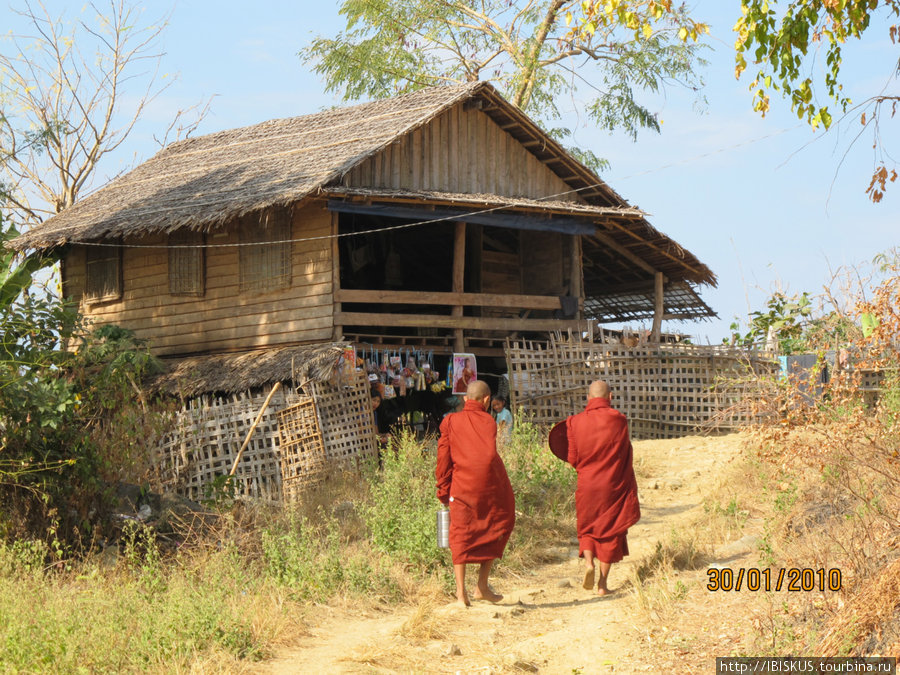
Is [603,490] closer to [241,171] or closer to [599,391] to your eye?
[599,391]

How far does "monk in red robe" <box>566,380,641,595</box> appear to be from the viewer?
22.8 ft

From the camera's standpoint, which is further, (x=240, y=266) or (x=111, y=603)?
(x=240, y=266)

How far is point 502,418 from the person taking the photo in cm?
1305

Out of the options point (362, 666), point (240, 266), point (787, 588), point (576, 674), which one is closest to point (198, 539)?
point (362, 666)

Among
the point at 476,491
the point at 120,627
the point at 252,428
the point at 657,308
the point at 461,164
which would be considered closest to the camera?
the point at 120,627

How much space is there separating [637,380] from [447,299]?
10.1 feet

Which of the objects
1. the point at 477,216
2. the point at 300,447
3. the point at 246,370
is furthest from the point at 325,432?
the point at 477,216

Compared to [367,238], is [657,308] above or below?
below

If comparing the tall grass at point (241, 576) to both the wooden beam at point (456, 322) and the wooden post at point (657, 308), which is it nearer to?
the wooden beam at point (456, 322)

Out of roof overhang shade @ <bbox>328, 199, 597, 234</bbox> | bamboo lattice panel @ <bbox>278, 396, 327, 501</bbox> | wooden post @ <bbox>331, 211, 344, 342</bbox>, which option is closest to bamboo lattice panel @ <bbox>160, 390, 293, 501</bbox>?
bamboo lattice panel @ <bbox>278, 396, 327, 501</bbox>

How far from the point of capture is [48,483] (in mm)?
8789

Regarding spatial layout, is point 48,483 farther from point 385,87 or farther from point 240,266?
point 385,87

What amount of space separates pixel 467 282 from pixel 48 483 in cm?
953

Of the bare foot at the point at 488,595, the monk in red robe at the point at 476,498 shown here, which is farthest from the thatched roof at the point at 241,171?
the bare foot at the point at 488,595
